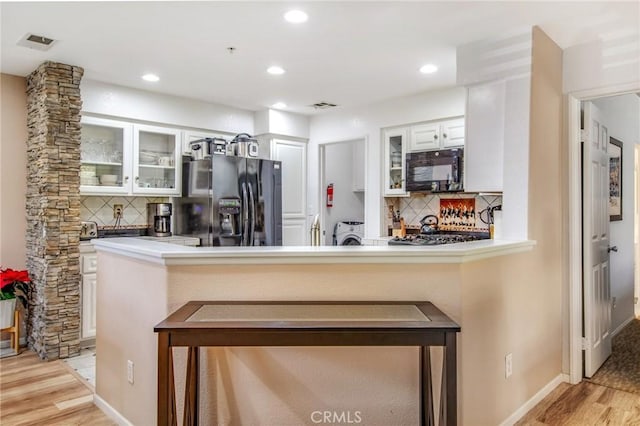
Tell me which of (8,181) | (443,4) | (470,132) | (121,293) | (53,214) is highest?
(443,4)

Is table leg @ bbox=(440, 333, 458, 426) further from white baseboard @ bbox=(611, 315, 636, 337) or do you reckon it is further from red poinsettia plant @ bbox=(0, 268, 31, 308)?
red poinsettia plant @ bbox=(0, 268, 31, 308)

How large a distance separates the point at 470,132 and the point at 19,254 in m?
3.96

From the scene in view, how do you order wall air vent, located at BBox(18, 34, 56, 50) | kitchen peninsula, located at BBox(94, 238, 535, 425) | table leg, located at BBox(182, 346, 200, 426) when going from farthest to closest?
wall air vent, located at BBox(18, 34, 56, 50), kitchen peninsula, located at BBox(94, 238, 535, 425), table leg, located at BBox(182, 346, 200, 426)

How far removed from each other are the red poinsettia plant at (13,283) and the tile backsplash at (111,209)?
0.75 m

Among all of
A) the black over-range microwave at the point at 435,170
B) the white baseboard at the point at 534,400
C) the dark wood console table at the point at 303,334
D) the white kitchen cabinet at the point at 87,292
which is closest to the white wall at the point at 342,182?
the black over-range microwave at the point at 435,170

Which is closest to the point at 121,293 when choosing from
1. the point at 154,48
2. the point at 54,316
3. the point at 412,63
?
the point at 54,316

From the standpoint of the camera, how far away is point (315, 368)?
6.77ft

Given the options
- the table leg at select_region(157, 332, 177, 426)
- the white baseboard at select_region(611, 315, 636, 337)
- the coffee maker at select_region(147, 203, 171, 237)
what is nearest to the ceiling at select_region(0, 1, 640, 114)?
the coffee maker at select_region(147, 203, 171, 237)

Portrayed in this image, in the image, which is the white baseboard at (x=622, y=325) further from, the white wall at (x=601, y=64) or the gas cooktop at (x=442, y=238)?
the white wall at (x=601, y=64)

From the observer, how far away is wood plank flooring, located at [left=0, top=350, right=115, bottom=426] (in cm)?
254

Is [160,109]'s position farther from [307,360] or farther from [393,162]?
[307,360]

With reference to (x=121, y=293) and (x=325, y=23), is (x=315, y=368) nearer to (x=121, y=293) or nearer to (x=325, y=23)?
(x=121, y=293)

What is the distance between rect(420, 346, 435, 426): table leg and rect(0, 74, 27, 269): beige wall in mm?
3674

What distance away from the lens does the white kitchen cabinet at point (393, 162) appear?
189 inches
